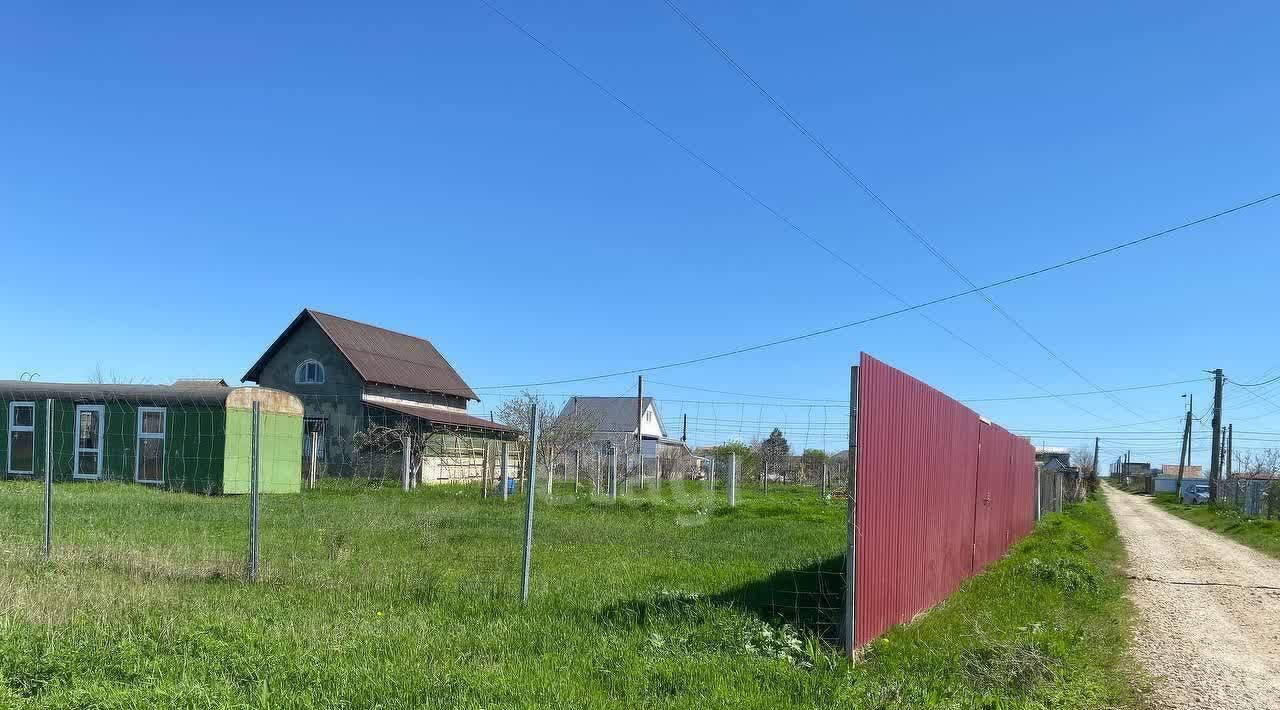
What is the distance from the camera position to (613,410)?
6556 centimetres

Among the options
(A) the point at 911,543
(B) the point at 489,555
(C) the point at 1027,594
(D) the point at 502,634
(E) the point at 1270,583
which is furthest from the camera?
(E) the point at 1270,583

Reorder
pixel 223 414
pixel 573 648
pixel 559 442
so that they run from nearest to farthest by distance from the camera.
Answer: pixel 573 648 < pixel 223 414 < pixel 559 442

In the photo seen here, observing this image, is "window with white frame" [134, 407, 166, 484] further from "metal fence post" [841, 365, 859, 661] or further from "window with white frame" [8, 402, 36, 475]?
"metal fence post" [841, 365, 859, 661]

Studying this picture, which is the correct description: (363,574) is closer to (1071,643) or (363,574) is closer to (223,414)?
(1071,643)

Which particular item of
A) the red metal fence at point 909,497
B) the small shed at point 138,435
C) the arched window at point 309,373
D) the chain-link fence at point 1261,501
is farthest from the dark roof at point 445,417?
the chain-link fence at point 1261,501

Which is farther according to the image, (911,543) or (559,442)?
(559,442)

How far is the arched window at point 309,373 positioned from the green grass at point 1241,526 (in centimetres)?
2963

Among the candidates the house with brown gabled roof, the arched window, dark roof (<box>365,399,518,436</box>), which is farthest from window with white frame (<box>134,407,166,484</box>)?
the arched window

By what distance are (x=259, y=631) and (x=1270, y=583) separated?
47.7ft

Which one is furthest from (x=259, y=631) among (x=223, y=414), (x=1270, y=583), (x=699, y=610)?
(x=223, y=414)

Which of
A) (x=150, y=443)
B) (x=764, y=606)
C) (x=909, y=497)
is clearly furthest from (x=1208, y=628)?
(x=150, y=443)

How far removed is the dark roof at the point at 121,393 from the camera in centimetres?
2262

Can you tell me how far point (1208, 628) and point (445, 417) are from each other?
2871cm

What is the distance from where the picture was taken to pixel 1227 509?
125 feet
